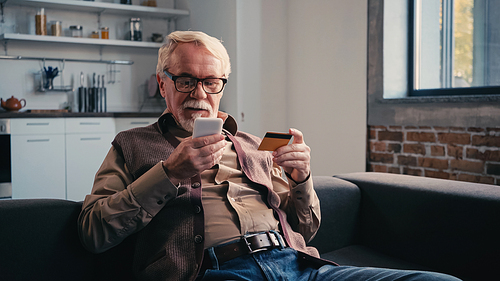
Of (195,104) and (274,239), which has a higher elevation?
(195,104)

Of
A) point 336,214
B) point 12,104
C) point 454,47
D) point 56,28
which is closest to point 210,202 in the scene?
point 336,214

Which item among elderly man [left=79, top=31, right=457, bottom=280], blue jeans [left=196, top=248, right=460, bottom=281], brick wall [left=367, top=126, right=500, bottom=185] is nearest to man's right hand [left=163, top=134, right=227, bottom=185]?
elderly man [left=79, top=31, right=457, bottom=280]

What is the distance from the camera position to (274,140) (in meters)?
1.27

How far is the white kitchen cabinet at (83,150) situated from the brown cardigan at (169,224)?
3.09 metres

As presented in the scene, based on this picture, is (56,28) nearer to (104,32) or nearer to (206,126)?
(104,32)

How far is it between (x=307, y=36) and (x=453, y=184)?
2.40 meters

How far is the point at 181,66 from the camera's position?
1.42 metres

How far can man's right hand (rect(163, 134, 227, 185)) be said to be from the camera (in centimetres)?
111

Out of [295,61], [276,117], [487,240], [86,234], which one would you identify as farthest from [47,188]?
[487,240]

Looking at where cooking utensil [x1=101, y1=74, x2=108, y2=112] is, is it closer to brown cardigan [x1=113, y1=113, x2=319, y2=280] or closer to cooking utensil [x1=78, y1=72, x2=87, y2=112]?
cooking utensil [x1=78, y1=72, x2=87, y2=112]

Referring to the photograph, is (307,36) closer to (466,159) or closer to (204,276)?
(466,159)

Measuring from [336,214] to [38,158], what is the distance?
10.9ft

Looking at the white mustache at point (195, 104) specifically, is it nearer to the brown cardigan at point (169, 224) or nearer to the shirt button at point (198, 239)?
the brown cardigan at point (169, 224)

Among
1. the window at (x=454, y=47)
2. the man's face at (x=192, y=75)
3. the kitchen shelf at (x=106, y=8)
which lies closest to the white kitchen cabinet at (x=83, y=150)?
the kitchen shelf at (x=106, y=8)
